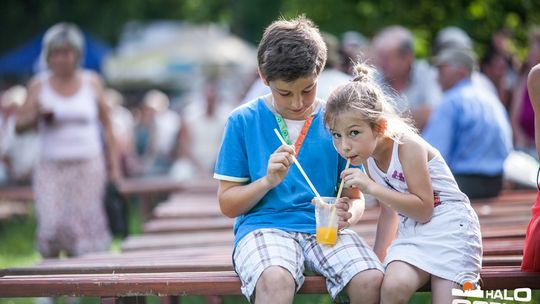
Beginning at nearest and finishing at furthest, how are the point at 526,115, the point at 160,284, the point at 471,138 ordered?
the point at 160,284 < the point at 471,138 < the point at 526,115

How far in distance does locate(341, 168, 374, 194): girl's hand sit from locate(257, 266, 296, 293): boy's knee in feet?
1.40

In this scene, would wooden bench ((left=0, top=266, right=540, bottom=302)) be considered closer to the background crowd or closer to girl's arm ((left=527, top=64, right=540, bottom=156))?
girl's arm ((left=527, top=64, right=540, bottom=156))

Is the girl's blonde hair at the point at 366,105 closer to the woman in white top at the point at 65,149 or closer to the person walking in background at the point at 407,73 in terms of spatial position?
the woman in white top at the point at 65,149

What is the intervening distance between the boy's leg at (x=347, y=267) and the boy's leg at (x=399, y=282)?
0.15ft

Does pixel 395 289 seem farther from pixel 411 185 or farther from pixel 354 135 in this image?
pixel 354 135

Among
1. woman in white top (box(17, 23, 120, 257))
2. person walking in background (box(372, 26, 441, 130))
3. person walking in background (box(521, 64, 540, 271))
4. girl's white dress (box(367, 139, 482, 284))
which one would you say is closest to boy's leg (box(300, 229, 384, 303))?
girl's white dress (box(367, 139, 482, 284))

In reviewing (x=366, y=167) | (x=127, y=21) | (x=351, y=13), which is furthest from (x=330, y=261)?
(x=127, y=21)

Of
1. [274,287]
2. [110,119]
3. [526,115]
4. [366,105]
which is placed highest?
[526,115]

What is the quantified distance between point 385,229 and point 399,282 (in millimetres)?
503

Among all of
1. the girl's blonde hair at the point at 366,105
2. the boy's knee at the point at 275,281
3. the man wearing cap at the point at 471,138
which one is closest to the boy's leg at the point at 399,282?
the boy's knee at the point at 275,281

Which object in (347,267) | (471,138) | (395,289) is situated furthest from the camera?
(471,138)

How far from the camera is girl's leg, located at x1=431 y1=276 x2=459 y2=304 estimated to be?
13.3ft

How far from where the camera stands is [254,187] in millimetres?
4207

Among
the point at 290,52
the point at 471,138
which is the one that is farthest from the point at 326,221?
the point at 471,138
